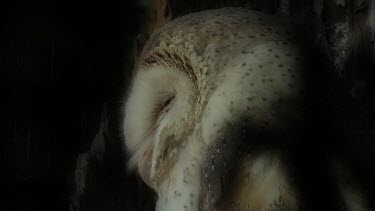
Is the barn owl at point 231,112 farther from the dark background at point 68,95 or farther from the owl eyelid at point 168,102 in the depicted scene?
the dark background at point 68,95

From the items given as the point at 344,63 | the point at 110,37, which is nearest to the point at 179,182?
the point at 344,63

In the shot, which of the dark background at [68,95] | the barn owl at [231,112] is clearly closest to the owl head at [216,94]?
the barn owl at [231,112]

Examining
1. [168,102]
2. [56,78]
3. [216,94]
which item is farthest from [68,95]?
[216,94]

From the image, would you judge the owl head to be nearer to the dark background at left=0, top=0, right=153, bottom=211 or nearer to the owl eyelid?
the owl eyelid

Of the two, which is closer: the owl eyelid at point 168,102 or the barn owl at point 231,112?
the barn owl at point 231,112

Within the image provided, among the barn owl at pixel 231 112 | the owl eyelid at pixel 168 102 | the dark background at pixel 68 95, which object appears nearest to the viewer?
the barn owl at pixel 231 112

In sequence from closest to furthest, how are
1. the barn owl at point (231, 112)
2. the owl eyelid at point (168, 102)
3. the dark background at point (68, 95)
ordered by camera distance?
1. the barn owl at point (231, 112)
2. the owl eyelid at point (168, 102)
3. the dark background at point (68, 95)

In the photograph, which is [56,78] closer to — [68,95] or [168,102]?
[68,95]

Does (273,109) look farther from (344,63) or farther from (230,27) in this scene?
(344,63)
